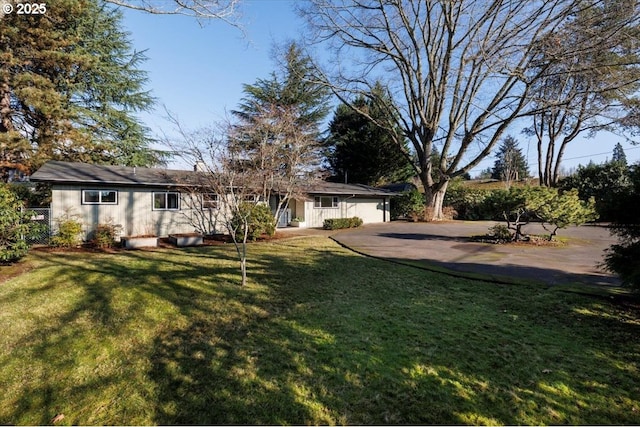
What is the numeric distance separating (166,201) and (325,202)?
963 cm

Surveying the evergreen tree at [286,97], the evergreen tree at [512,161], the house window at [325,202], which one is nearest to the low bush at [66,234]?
the house window at [325,202]

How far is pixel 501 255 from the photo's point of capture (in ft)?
32.5

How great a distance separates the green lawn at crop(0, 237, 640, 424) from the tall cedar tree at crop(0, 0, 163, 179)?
14.2 m

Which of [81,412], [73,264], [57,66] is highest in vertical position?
[57,66]

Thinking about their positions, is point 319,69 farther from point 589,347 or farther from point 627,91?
point 589,347

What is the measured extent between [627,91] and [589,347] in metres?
22.2

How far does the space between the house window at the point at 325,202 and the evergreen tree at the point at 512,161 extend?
1343 inches

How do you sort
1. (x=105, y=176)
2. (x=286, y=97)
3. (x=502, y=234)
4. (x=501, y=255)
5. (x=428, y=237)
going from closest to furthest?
(x=501, y=255) < (x=502, y=234) < (x=105, y=176) < (x=428, y=237) < (x=286, y=97)

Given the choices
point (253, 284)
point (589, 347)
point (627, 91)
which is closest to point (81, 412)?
point (253, 284)

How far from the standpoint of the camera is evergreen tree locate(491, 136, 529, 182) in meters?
45.2

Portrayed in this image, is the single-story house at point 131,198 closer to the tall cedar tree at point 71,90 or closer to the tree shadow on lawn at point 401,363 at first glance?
the tall cedar tree at point 71,90

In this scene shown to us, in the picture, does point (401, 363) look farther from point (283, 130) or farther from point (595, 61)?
point (595, 61)

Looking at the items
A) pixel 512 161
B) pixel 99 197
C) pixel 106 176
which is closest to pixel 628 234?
pixel 99 197

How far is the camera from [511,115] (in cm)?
1812
